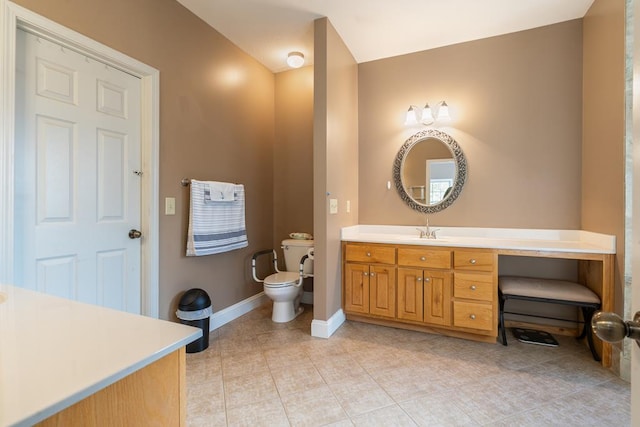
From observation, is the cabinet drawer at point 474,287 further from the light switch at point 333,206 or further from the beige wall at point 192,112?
the beige wall at point 192,112

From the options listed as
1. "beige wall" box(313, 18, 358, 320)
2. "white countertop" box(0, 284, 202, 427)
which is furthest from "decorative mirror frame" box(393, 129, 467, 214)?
"white countertop" box(0, 284, 202, 427)

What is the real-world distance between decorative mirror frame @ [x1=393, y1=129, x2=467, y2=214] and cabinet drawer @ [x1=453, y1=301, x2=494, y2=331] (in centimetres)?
94

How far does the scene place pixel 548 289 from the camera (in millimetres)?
2137

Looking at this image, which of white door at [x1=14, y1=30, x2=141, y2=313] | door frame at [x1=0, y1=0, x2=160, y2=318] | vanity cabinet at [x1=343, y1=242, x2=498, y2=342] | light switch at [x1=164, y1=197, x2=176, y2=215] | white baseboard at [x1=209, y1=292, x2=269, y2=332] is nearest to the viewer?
door frame at [x1=0, y1=0, x2=160, y2=318]

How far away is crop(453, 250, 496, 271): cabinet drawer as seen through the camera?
7.27ft

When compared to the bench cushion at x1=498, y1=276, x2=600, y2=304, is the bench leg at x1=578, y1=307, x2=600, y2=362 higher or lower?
lower

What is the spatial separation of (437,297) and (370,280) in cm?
56

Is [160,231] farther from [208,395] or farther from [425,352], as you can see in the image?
[425,352]

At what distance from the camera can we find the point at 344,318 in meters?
2.73

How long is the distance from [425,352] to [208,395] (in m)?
1.50

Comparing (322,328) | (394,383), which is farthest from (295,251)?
(394,383)

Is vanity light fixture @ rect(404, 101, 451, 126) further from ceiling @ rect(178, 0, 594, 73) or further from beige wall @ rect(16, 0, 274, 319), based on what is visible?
beige wall @ rect(16, 0, 274, 319)

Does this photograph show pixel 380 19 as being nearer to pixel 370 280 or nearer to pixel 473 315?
pixel 370 280

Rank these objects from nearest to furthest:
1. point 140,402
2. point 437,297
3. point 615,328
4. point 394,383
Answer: point 615,328 → point 140,402 → point 394,383 → point 437,297
